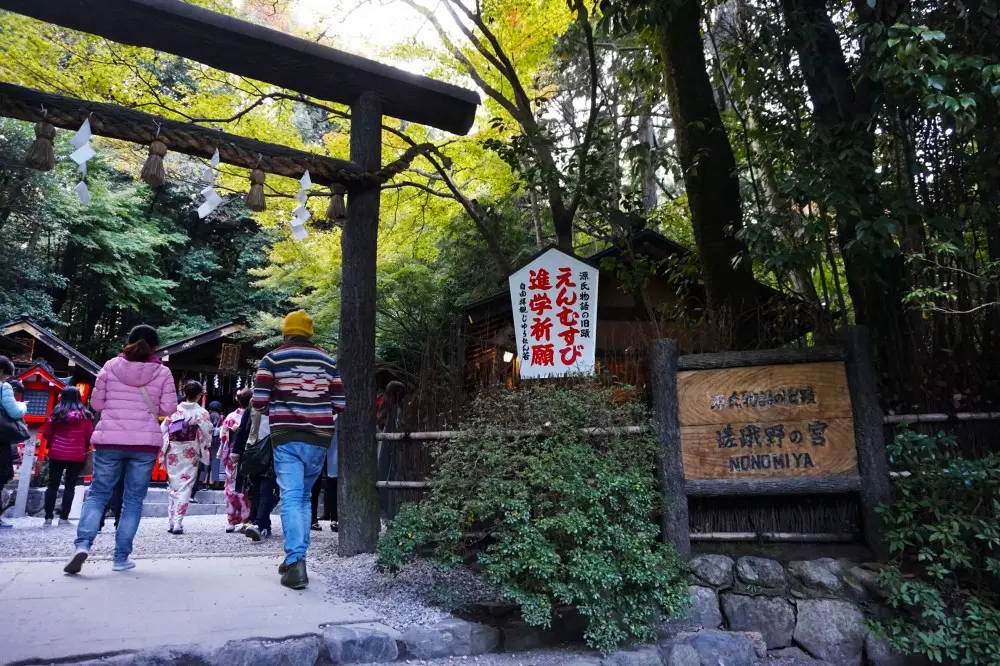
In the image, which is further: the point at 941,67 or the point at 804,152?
the point at 804,152

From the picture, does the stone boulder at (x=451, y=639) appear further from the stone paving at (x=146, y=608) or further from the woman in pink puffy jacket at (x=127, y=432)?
the woman in pink puffy jacket at (x=127, y=432)

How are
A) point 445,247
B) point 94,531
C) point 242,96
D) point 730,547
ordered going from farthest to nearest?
point 445,247, point 242,96, point 730,547, point 94,531

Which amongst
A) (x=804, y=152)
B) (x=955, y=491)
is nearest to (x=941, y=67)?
(x=804, y=152)

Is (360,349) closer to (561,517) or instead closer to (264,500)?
(264,500)

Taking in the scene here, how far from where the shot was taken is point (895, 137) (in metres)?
5.92

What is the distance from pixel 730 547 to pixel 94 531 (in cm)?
490

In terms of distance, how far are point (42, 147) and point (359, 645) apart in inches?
191

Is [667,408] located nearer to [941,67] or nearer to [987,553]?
[987,553]

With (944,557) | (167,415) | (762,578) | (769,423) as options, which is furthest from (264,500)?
(944,557)

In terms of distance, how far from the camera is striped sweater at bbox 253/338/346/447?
4.82m

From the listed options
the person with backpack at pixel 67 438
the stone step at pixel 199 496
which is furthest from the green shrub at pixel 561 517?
the stone step at pixel 199 496

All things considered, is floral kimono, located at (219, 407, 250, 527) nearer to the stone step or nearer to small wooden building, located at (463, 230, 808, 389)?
small wooden building, located at (463, 230, 808, 389)

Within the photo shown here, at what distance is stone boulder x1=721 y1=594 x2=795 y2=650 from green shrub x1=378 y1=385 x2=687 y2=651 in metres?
0.63

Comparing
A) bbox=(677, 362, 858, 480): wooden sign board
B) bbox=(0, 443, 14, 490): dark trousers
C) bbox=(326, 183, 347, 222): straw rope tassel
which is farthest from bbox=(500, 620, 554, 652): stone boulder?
bbox=(0, 443, 14, 490): dark trousers
